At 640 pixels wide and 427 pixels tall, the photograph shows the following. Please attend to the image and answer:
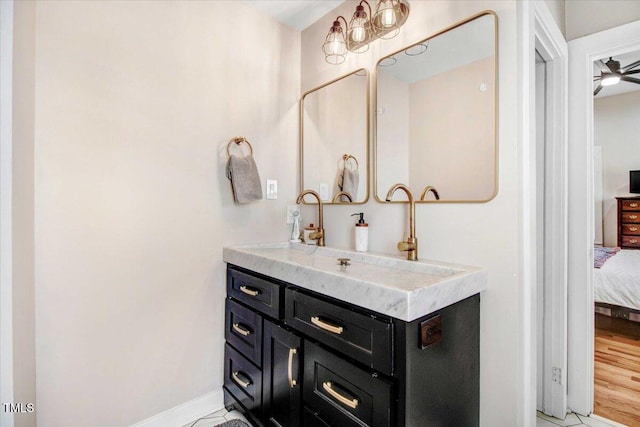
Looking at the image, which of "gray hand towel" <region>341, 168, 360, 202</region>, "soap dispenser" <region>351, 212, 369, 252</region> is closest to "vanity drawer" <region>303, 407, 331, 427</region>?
"soap dispenser" <region>351, 212, 369, 252</region>

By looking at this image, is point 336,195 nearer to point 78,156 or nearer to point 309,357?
point 309,357

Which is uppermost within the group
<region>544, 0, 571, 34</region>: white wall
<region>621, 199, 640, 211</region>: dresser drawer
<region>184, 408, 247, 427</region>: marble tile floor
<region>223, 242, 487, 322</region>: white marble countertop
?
<region>544, 0, 571, 34</region>: white wall

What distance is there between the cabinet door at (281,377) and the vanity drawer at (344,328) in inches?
3.9

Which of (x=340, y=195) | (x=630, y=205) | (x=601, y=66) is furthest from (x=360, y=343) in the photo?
(x=630, y=205)

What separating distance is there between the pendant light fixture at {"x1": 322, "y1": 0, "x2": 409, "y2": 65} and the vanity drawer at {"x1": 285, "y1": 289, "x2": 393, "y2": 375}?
1358 mm

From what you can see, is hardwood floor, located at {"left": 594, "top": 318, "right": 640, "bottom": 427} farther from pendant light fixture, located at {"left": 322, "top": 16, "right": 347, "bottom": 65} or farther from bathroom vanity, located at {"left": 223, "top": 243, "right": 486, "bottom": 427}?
pendant light fixture, located at {"left": 322, "top": 16, "right": 347, "bottom": 65}

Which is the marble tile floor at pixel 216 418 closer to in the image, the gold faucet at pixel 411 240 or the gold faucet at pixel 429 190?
the gold faucet at pixel 411 240

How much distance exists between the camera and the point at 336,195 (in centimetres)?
195

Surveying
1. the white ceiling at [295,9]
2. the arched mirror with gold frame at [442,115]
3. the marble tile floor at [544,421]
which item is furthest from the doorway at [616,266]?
the white ceiling at [295,9]

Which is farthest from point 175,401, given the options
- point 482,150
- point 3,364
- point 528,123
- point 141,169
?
point 528,123

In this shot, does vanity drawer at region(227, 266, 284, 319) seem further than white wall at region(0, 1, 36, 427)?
Yes

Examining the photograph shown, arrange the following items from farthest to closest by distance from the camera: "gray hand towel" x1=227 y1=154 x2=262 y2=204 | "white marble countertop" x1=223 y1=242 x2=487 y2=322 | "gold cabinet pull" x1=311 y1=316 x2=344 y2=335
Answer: "gray hand towel" x1=227 y1=154 x2=262 y2=204
"gold cabinet pull" x1=311 y1=316 x2=344 y2=335
"white marble countertop" x1=223 y1=242 x2=487 y2=322

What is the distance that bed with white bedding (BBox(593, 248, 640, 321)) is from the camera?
2580 mm

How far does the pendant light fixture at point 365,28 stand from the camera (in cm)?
152
